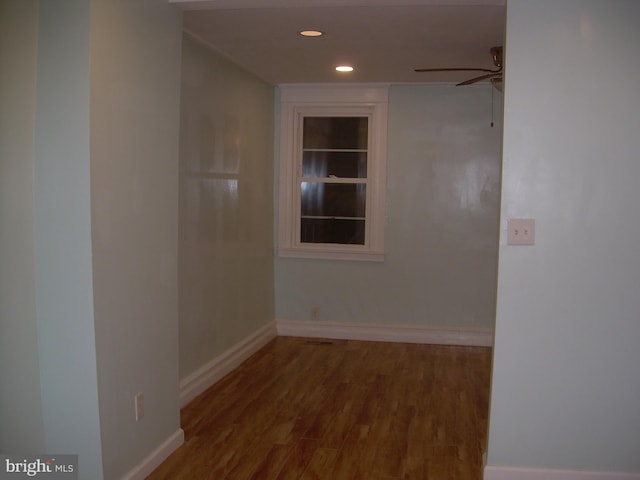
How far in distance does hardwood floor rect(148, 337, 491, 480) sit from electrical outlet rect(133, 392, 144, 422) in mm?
330

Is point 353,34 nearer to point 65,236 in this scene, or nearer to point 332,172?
point 332,172

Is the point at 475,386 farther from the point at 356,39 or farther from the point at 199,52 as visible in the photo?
the point at 199,52

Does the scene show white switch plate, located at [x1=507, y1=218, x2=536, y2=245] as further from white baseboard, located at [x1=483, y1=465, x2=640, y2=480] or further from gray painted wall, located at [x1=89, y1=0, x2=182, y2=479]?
gray painted wall, located at [x1=89, y1=0, x2=182, y2=479]

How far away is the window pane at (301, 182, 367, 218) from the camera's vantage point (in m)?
6.01

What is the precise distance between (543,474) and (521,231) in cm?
115

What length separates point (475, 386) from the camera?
465 cm

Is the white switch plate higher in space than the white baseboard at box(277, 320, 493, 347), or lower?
higher

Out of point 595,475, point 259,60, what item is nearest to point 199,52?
point 259,60

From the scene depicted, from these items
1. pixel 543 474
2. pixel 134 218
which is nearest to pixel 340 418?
pixel 543 474

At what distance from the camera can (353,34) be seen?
4004mm

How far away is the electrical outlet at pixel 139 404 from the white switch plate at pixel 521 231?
1.87m

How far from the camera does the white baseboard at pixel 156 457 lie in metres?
2.95

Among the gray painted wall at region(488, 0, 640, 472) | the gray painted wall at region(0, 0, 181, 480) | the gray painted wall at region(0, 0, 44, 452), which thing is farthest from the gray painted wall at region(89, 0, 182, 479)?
the gray painted wall at region(488, 0, 640, 472)

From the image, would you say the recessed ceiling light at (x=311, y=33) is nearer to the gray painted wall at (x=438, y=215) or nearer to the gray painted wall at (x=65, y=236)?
the gray painted wall at (x=65, y=236)
